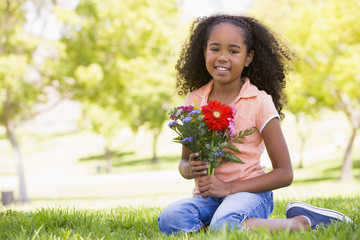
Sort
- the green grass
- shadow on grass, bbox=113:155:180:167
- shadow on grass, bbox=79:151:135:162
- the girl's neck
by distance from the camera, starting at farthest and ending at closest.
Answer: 1. shadow on grass, bbox=79:151:135:162
2. shadow on grass, bbox=113:155:180:167
3. the girl's neck
4. the green grass

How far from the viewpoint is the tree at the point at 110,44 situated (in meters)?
12.3

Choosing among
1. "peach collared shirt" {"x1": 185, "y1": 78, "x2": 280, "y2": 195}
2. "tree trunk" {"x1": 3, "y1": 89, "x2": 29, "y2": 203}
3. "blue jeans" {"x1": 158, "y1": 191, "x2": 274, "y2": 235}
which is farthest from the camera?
"tree trunk" {"x1": 3, "y1": 89, "x2": 29, "y2": 203}

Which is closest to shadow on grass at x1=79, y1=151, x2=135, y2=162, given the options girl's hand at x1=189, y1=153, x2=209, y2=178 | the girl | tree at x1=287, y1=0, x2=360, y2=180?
tree at x1=287, y1=0, x2=360, y2=180

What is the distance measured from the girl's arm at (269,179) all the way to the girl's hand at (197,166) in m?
0.04

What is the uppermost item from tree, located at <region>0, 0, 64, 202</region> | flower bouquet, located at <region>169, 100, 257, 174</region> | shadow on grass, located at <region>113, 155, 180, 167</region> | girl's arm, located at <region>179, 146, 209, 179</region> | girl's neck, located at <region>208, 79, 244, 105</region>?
tree, located at <region>0, 0, 64, 202</region>

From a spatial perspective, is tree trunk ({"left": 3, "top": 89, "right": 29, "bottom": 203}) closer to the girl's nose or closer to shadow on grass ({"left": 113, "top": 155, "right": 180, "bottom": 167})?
the girl's nose

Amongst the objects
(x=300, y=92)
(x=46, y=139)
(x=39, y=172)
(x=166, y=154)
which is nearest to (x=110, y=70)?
(x=300, y=92)

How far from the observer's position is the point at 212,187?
2930mm

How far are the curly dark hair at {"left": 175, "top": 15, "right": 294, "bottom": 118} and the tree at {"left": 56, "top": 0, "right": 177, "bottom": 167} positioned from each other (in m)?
8.78

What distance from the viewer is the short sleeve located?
9.84ft

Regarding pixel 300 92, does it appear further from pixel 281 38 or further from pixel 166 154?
pixel 166 154

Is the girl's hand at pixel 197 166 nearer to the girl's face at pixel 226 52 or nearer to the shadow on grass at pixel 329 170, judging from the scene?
the girl's face at pixel 226 52

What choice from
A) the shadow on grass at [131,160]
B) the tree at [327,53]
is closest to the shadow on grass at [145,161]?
the shadow on grass at [131,160]

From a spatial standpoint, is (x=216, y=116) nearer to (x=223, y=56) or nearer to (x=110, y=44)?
(x=223, y=56)
